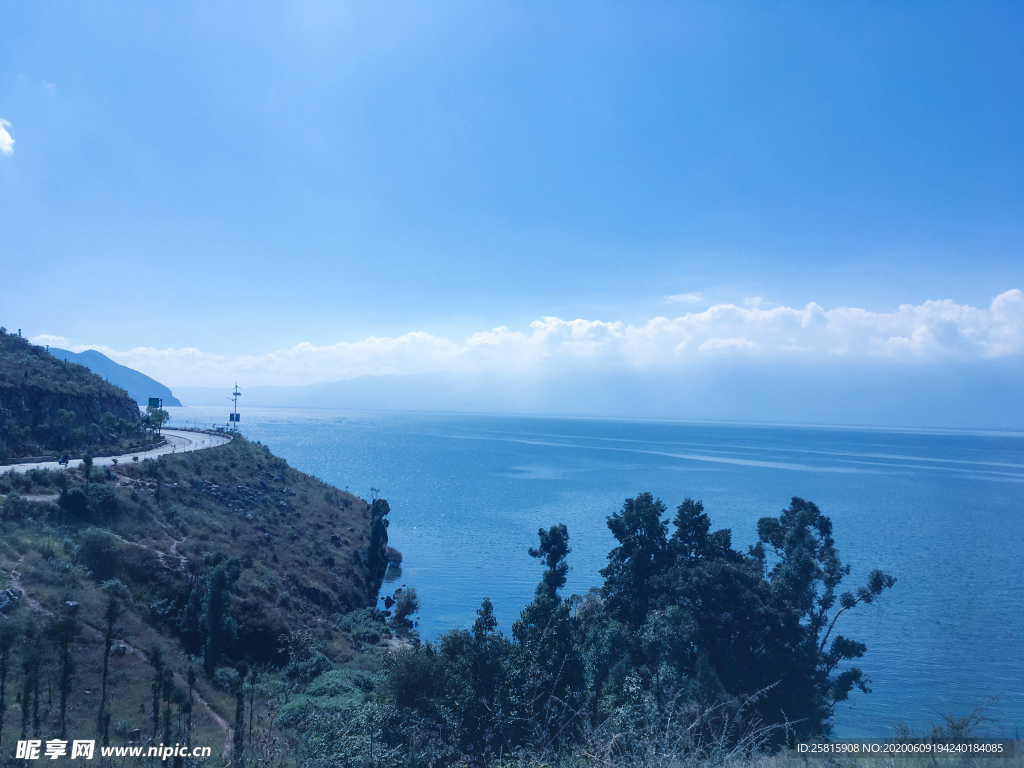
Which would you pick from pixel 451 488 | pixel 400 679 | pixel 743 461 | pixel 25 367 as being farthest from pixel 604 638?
pixel 743 461

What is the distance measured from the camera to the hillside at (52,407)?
1599 inches

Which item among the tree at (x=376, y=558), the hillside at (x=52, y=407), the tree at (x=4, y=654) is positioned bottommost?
the tree at (x=376, y=558)

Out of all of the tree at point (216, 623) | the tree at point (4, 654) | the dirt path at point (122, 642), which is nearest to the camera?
the tree at point (4, 654)

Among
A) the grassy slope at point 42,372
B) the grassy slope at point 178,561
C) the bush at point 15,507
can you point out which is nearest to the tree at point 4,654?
the grassy slope at point 178,561

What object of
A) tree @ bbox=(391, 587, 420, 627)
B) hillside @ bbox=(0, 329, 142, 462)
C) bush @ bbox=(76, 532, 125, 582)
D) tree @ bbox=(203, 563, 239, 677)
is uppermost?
hillside @ bbox=(0, 329, 142, 462)

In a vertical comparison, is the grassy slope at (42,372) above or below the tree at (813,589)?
above

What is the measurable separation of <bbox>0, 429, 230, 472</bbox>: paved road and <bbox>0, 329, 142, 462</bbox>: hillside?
10.8 feet

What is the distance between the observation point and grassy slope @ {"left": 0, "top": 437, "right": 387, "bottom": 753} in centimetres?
1738

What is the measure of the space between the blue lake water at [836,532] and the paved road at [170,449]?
2207cm

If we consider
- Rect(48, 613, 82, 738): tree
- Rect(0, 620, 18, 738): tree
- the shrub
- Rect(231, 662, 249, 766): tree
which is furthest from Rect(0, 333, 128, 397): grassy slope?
Rect(0, 620, 18, 738): tree

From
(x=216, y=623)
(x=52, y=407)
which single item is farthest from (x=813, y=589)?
(x=52, y=407)

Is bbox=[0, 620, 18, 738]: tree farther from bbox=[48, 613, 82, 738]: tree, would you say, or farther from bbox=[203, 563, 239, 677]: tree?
bbox=[203, 563, 239, 677]: tree

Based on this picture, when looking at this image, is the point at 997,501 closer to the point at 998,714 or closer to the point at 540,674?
the point at 998,714

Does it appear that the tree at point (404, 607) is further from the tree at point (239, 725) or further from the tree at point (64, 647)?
the tree at point (64, 647)
